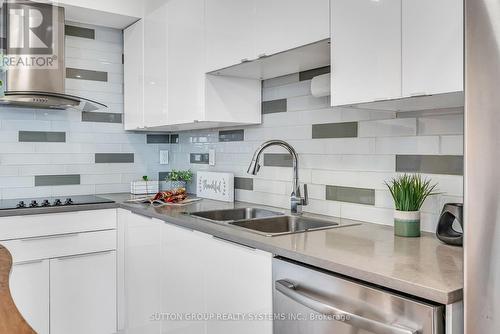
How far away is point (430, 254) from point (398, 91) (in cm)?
55

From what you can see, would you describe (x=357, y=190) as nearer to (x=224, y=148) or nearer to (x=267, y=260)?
(x=267, y=260)

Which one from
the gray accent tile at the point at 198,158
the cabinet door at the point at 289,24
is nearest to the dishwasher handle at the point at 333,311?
the cabinet door at the point at 289,24

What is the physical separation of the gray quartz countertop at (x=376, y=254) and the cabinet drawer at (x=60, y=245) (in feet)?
3.37

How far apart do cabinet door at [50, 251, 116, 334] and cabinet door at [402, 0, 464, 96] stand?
2232mm

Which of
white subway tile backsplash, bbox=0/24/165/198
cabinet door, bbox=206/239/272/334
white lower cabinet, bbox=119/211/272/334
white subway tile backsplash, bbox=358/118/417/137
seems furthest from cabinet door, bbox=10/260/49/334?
white subway tile backsplash, bbox=358/118/417/137

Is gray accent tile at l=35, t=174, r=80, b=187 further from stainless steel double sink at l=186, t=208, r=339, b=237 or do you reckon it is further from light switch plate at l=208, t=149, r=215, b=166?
stainless steel double sink at l=186, t=208, r=339, b=237

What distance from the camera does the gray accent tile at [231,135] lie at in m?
2.83

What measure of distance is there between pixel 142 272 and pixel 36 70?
1553 mm

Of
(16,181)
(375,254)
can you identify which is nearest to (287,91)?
(375,254)

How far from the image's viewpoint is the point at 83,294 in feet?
8.93

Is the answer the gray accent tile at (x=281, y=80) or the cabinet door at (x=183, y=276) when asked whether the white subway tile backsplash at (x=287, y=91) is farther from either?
the cabinet door at (x=183, y=276)

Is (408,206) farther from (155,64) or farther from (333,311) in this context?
(155,64)

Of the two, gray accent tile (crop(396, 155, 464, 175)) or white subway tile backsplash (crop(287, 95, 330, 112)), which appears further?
white subway tile backsplash (crop(287, 95, 330, 112))

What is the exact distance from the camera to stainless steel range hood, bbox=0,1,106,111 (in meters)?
2.71
